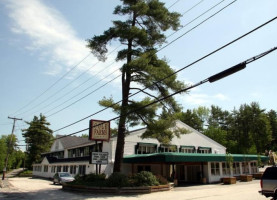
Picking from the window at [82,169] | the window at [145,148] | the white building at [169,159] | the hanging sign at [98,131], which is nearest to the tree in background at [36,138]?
the white building at [169,159]

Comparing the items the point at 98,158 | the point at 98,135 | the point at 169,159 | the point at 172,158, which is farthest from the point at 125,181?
the point at 172,158

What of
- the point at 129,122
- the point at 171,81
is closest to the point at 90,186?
→ the point at 129,122

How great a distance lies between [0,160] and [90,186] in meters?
55.0

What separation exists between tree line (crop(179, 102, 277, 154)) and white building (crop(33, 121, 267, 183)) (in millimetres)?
22405

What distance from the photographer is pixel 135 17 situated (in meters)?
26.3

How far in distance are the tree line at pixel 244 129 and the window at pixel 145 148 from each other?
112 feet

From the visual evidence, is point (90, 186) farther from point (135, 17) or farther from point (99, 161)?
point (135, 17)

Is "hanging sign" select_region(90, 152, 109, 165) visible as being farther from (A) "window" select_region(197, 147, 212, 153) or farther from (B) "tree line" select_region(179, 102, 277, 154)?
(B) "tree line" select_region(179, 102, 277, 154)

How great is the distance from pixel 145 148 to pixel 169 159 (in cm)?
1007

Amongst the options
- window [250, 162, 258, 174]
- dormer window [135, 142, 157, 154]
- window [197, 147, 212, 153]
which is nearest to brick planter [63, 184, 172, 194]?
dormer window [135, 142, 157, 154]

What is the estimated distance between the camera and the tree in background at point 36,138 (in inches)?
2729

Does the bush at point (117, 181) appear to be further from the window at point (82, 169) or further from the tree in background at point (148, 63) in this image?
the window at point (82, 169)

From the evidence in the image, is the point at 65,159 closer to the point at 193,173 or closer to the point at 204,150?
the point at 193,173

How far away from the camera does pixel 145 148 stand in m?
36.0
